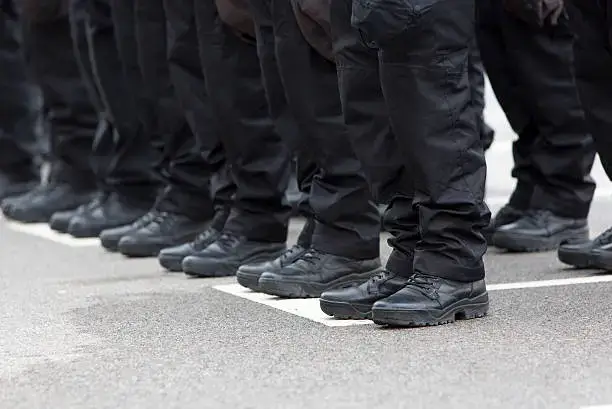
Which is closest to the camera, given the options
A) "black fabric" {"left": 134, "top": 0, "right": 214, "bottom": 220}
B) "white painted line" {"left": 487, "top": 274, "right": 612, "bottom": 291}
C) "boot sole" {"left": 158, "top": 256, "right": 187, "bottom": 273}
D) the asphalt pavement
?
the asphalt pavement

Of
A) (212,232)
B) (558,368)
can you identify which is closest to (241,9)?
(212,232)

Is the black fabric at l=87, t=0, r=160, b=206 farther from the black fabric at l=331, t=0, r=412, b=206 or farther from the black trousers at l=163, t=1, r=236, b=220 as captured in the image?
the black fabric at l=331, t=0, r=412, b=206

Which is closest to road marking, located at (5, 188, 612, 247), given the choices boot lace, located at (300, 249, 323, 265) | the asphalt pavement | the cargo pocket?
the asphalt pavement

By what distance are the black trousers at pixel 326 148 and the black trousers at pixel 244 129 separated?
1.93 feet

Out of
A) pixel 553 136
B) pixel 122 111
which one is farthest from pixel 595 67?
pixel 122 111

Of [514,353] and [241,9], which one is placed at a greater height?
[241,9]

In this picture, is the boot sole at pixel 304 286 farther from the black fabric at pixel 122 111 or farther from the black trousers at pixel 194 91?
the black fabric at pixel 122 111

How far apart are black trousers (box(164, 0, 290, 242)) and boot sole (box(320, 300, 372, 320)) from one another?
1084 millimetres

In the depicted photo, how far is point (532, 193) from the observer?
18.0 feet

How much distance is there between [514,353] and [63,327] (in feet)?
4.21

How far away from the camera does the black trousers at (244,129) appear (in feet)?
16.5

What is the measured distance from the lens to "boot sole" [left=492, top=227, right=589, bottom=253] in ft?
17.5

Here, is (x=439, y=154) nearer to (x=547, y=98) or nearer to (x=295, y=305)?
(x=295, y=305)

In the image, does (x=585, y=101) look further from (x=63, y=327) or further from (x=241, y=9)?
(x=63, y=327)
